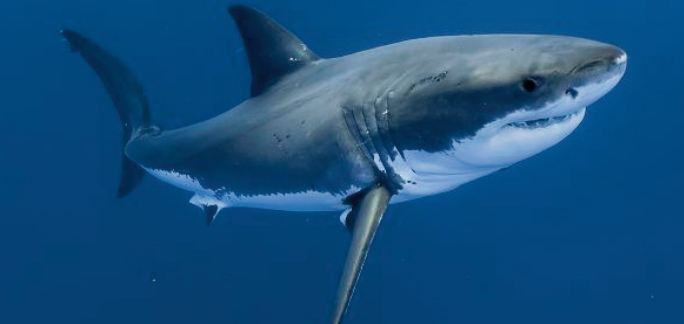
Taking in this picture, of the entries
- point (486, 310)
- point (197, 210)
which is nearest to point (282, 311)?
point (197, 210)

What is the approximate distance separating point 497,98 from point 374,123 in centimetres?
105

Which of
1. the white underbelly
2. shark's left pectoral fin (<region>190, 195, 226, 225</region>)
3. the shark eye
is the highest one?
the shark eye

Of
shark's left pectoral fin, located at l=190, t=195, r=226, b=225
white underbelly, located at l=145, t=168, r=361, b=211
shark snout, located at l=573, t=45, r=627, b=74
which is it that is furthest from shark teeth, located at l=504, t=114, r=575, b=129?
shark's left pectoral fin, located at l=190, t=195, r=226, b=225

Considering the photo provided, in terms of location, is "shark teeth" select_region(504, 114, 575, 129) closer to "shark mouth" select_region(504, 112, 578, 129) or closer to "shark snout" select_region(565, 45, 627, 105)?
"shark mouth" select_region(504, 112, 578, 129)

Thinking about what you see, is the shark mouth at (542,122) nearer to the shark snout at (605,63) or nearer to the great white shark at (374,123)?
the great white shark at (374,123)

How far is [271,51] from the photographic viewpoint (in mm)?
5590

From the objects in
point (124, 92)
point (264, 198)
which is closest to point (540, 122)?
point (264, 198)

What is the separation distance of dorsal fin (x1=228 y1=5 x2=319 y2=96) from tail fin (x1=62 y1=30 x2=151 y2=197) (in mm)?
2208

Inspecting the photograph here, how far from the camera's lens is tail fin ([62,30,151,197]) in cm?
718

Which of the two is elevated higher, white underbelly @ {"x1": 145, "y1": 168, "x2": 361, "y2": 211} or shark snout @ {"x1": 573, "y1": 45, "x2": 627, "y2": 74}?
shark snout @ {"x1": 573, "y1": 45, "x2": 627, "y2": 74}

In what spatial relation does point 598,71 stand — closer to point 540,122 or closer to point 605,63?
point 605,63

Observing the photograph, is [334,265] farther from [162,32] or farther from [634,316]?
[162,32]

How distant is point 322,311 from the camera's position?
1357 centimetres

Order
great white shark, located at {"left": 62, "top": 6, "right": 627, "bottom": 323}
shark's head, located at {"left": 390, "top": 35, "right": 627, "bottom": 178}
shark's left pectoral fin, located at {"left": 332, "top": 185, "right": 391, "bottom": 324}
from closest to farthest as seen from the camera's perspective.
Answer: shark's head, located at {"left": 390, "top": 35, "right": 627, "bottom": 178}
great white shark, located at {"left": 62, "top": 6, "right": 627, "bottom": 323}
shark's left pectoral fin, located at {"left": 332, "top": 185, "right": 391, "bottom": 324}
